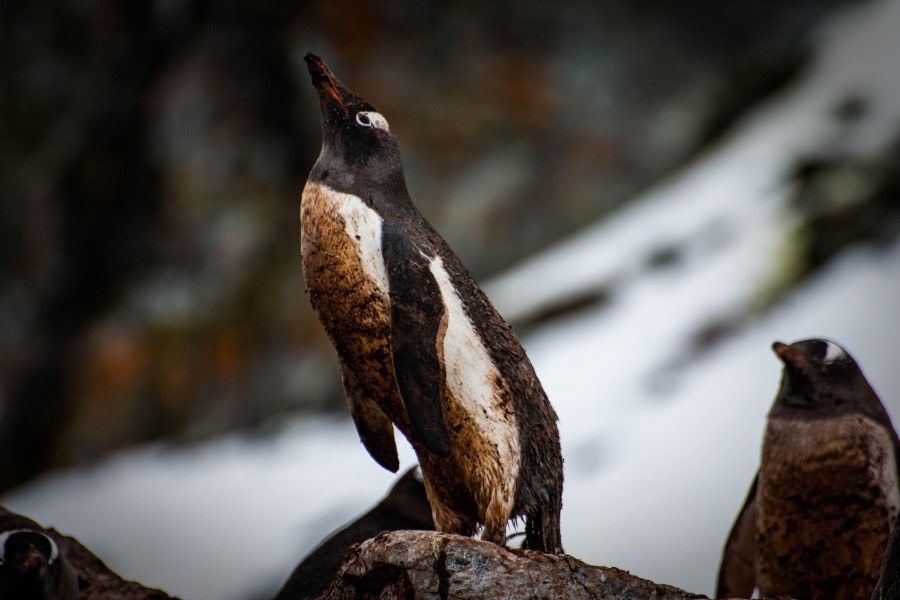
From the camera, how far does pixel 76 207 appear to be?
15.9ft

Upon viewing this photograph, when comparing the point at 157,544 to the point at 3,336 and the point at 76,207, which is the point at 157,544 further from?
the point at 76,207

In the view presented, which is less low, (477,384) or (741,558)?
(477,384)

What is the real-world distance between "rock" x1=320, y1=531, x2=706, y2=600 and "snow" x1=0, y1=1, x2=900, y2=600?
1.13 metres

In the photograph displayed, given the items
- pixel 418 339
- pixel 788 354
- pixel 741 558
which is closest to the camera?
pixel 418 339

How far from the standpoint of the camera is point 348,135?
5.80ft

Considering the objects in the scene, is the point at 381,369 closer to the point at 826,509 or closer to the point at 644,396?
the point at 826,509

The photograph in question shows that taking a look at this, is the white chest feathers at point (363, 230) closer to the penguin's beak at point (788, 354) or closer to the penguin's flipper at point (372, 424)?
the penguin's flipper at point (372, 424)

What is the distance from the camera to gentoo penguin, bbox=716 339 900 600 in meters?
2.11

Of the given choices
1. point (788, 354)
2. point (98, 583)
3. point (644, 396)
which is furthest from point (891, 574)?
point (644, 396)

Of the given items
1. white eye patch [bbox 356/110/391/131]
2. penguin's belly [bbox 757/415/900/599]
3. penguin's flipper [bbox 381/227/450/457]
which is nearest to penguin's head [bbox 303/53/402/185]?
white eye patch [bbox 356/110/391/131]

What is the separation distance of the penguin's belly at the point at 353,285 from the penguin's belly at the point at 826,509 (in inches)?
41.0

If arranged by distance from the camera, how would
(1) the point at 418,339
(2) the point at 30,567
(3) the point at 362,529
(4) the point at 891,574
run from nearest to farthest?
(4) the point at 891,574 < (1) the point at 418,339 < (2) the point at 30,567 < (3) the point at 362,529

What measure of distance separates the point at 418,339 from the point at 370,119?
47 centimetres

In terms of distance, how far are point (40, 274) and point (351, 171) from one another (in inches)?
140
